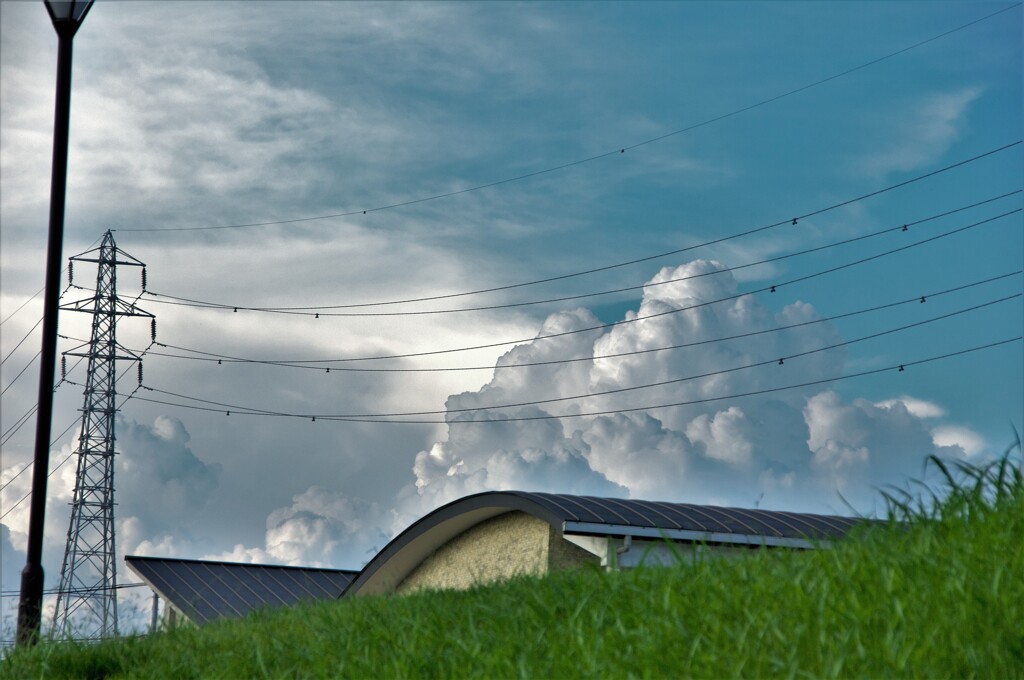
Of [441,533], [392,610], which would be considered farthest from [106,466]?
[392,610]

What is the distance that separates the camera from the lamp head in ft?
36.7

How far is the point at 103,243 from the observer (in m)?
33.7

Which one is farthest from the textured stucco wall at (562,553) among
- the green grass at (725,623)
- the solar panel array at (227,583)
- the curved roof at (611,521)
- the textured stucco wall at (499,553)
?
the solar panel array at (227,583)

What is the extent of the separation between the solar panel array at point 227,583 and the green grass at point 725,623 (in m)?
14.8

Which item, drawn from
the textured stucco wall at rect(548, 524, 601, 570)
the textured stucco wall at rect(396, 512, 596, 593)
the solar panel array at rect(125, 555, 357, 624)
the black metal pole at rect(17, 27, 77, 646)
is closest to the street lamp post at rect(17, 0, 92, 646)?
the black metal pole at rect(17, 27, 77, 646)

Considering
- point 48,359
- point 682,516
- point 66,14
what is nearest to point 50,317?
point 48,359

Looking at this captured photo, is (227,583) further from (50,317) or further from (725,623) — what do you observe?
(725,623)

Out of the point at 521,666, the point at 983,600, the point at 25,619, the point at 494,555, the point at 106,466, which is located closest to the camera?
the point at 983,600

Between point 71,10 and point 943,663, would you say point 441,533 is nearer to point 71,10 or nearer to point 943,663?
point 71,10

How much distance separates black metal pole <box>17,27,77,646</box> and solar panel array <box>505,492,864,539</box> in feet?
23.3

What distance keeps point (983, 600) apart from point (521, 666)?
259cm

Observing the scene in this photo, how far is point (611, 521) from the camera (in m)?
14.9

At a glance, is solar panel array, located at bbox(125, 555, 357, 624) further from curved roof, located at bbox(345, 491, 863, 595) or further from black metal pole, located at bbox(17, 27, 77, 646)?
black metal pole, located at bbox(17, 27, 77, 646)

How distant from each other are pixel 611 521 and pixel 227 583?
13289 mm
